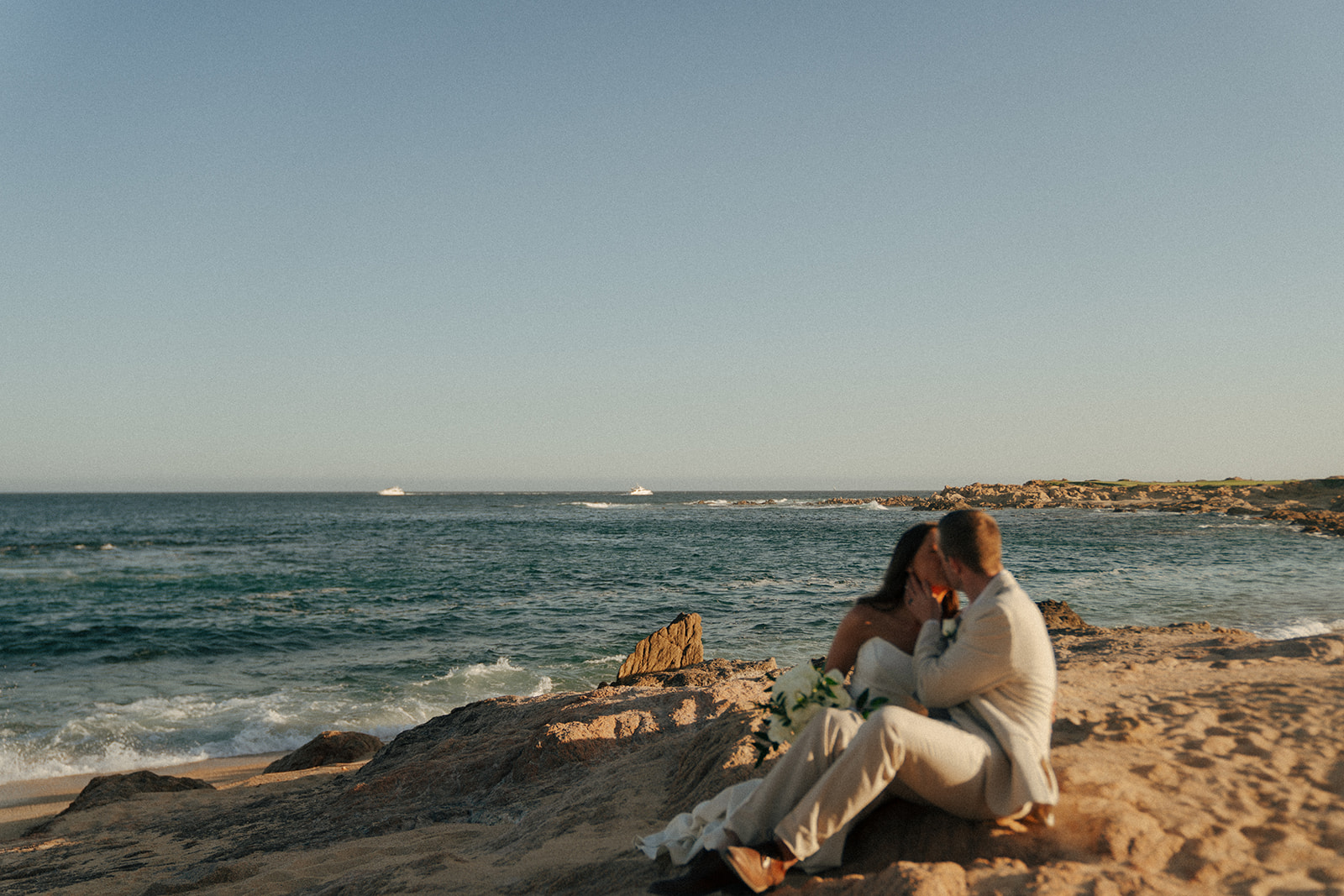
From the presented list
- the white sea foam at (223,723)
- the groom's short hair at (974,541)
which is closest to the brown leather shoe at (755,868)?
the groom's short hair at (974,541)

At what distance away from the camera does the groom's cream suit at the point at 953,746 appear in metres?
3.23

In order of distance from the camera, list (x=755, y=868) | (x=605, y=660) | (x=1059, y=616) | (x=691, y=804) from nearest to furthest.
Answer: (x=755, y=868) < (x=691, y=804) < (x=1059, y=616) < (x=605, y=660)

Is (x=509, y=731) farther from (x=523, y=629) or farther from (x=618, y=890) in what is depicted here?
(x=523, y=629)

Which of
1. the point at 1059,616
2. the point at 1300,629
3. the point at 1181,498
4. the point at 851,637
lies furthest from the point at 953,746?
the point at 1181,498

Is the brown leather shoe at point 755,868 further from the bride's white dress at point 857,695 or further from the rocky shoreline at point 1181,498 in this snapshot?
the rocky shoreline at point 1181,498

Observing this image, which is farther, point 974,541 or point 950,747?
point 974,541

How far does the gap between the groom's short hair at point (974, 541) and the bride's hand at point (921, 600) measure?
292 millimetres

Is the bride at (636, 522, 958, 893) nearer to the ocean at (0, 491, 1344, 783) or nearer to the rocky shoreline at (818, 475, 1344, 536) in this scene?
the ocean at (0, 491, 1344, 783)

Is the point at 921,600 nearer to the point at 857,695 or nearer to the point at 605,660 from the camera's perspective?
the point at 857,695

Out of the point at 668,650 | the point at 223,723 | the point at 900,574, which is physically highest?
the point at 900,574

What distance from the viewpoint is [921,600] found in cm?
379

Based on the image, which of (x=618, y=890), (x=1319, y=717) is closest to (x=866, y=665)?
(x=618, y=890)

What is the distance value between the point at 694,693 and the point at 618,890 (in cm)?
419

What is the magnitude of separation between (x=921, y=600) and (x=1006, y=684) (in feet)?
1.83
